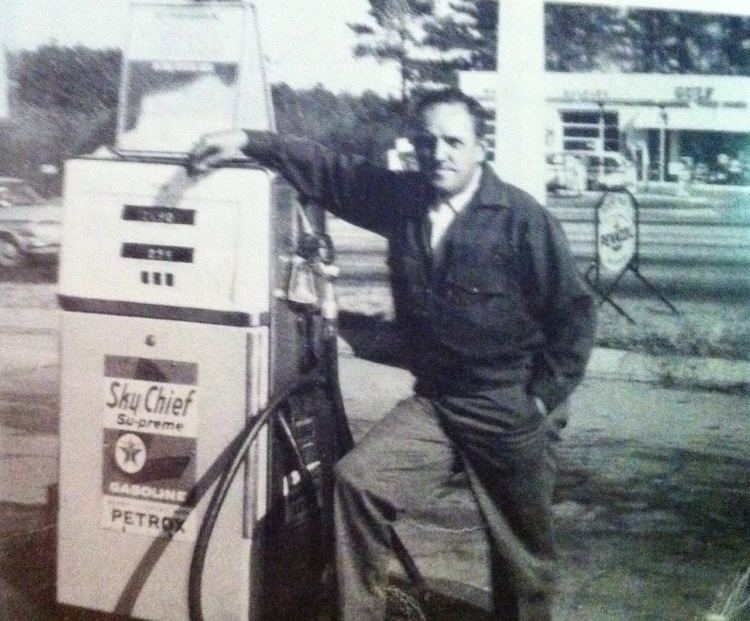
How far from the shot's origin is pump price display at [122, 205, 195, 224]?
274 cm

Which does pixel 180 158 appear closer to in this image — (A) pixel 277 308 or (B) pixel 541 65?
(A) pixel 277 308

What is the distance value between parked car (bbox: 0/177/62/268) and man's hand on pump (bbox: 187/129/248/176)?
0.61 meters

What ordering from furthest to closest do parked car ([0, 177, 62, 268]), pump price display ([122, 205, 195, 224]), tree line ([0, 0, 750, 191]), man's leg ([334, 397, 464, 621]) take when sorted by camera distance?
parked car ([0, 177, 62, 268]) → tree line ([0, 0, 750, 191]) → pump price display ([122, 205, 195, 224]) → man's leg ([334, 397, 464, 621])

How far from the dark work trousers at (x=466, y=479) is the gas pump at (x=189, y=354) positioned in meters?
0.29

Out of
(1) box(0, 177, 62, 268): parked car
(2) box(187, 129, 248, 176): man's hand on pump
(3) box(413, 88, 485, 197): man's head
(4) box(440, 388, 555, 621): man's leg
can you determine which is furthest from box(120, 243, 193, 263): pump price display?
(4) box(440, 388, 555, 621): man's leg

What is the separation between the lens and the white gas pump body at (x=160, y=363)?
270cm

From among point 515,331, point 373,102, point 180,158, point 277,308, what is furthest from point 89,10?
point 515,331

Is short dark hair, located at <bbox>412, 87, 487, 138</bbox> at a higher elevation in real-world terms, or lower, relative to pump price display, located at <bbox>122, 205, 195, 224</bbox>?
higher

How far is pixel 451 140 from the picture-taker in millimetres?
2756

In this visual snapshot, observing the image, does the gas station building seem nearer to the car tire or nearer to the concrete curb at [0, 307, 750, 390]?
the concrete curb at [0, 307, 750, 390]

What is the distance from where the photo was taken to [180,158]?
282 centimetres

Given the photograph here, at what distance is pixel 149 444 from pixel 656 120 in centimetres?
203

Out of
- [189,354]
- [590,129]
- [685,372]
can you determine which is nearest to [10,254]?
[189,354]

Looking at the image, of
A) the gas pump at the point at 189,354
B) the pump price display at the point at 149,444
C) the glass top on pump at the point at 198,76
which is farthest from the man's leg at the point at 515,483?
the glass top on pump at the point at 198,76
